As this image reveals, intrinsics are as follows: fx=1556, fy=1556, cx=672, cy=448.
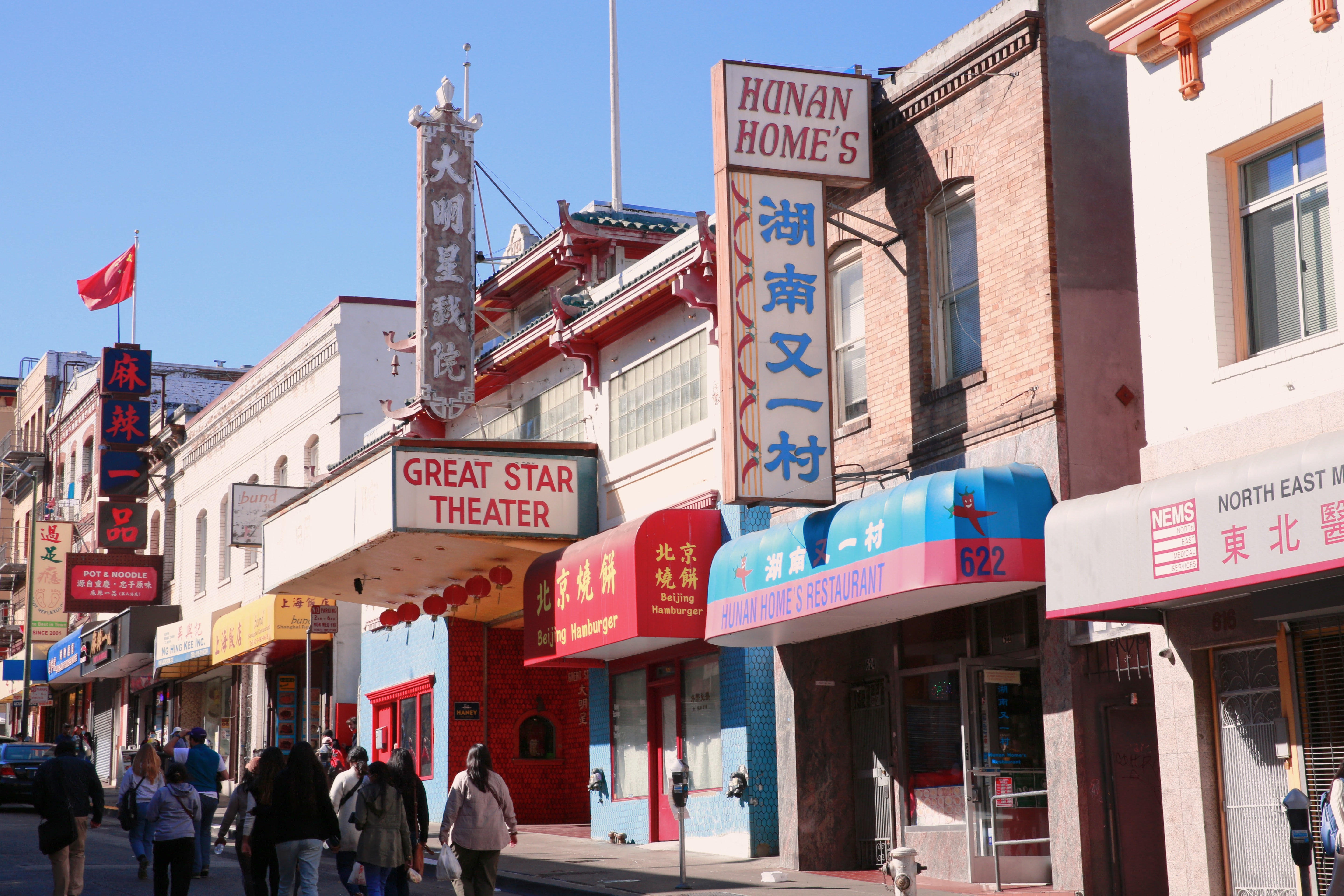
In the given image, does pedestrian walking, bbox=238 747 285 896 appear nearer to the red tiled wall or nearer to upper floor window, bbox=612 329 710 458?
upper floor window, bbox=612 329 710 458

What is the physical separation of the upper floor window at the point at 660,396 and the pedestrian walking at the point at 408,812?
8.39 m

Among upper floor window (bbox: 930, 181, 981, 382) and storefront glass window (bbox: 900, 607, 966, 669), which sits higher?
upper floor window (bbox: 930, 181, 981, 382)

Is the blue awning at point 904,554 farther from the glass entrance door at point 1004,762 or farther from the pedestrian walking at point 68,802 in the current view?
the pedestrian walking at point 68,802

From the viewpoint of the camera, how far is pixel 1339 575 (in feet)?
36.2

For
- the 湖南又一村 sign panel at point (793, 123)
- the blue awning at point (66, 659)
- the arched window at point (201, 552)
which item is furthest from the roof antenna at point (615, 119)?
the blue awning at point (66, 659)

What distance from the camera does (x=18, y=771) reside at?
1256 inches

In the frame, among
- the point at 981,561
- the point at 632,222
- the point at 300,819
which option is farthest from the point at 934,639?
the point at 632,222

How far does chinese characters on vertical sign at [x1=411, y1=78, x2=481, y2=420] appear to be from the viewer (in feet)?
78.4

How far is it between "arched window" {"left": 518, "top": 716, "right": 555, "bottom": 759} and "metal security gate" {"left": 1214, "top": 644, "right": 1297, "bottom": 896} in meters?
16.5

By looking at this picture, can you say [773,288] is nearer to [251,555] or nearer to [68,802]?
[68,802]

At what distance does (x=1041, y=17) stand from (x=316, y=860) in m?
10.2

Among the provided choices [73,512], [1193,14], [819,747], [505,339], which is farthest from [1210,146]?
[73,512]

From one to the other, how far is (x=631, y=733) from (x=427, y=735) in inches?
266

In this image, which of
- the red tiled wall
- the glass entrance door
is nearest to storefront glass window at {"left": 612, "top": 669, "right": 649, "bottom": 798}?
the red tiled wall
